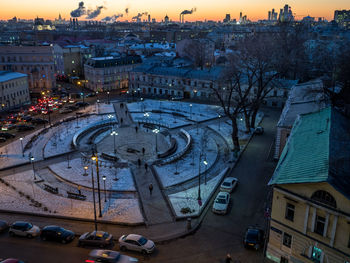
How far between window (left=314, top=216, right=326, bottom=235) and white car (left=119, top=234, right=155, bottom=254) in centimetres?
1058

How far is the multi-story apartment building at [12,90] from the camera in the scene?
6088 centimetres

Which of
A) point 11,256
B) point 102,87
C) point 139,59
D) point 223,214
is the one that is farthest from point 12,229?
point 139,59

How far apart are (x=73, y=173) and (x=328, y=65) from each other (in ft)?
214

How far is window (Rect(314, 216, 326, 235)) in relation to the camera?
17.3 m

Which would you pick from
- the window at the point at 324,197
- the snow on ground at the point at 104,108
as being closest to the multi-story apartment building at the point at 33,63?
the snow on ground at the point at 104,108

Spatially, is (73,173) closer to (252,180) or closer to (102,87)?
(252,180)

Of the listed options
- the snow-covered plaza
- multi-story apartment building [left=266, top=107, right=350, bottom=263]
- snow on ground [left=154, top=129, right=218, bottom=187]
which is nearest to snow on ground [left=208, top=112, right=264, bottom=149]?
the snow-covered plaza

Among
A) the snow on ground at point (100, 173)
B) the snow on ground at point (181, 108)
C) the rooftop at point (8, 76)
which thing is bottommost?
the snow on ground at point (100, 173)

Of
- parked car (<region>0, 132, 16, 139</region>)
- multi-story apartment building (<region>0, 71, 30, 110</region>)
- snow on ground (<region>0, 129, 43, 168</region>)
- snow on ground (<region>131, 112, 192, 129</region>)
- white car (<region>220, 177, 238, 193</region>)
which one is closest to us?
white car (<region>220, 177, 238, 193</region>)

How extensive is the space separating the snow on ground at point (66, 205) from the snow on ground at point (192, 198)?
3.29 metres

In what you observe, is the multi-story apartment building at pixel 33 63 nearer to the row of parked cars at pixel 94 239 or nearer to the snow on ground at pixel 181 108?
the snow on ground at pixel 181 108

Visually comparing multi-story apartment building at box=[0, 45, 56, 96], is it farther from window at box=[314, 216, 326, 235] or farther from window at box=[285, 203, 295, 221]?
window at box=[314, 216, 326, 235]

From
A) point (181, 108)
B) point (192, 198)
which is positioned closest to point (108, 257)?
point (192, 198)

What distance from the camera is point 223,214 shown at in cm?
2527
